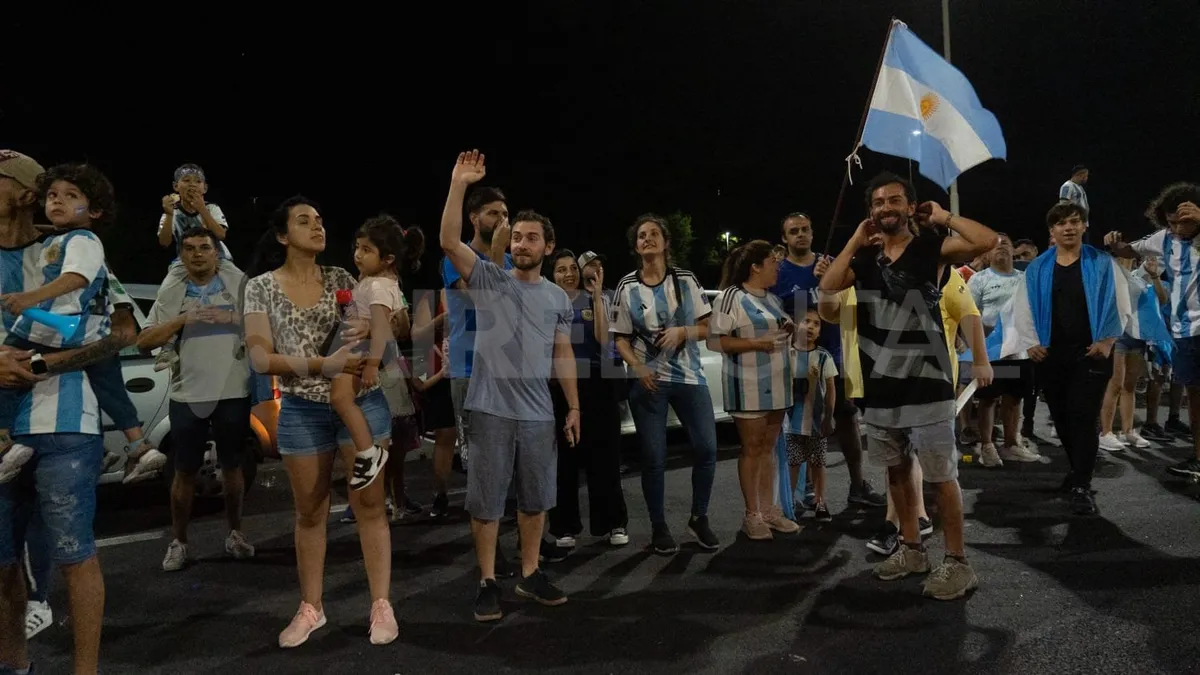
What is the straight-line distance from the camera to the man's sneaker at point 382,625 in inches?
131

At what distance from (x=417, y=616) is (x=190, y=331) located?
2400 millimetres

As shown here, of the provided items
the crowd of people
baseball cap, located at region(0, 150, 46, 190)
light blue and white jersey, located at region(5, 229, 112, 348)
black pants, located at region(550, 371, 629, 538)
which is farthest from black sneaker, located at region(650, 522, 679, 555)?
baseball cap, located at region(0, 150, 46, 190)

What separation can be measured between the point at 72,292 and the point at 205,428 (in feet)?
6.56

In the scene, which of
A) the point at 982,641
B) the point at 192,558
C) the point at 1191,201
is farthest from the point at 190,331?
the point at 1191,201

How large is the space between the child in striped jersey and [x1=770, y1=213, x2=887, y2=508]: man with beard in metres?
0.11

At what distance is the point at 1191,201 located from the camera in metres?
5.25

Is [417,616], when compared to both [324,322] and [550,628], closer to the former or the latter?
[550,628]

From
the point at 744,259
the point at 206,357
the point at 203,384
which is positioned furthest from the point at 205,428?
the point at 744,259

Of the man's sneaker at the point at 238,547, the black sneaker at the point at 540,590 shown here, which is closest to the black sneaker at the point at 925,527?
the black sneaker at the point at 540,590

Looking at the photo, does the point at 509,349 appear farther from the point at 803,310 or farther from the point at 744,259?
the point at 803,310

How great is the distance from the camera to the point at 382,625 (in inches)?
132

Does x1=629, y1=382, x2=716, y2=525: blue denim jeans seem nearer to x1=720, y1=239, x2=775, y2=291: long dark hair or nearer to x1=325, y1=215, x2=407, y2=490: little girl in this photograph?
x1=720, y1=239, x2=775, y2=291: long dark hair

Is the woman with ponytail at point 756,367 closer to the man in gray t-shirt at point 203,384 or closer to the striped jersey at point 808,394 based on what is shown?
the striped jersey at point 808,394

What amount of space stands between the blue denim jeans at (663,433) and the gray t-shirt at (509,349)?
3.58 feet
